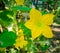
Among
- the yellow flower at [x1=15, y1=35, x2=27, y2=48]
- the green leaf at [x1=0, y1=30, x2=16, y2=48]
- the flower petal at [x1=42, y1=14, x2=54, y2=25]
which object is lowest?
the yellow flower at [x1=15, y1=35, x2=27, y2=48]

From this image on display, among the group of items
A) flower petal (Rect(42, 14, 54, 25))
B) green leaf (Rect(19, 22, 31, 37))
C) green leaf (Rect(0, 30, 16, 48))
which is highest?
flower petal (Rect(42, 14, 54, 25))

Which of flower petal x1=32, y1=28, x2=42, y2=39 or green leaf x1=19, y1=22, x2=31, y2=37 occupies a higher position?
flower petal x1=32, y1=28, x2=42, y2=39

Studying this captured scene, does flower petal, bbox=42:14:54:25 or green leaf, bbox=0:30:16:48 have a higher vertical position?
flower petal, bbox=42:14:54:25

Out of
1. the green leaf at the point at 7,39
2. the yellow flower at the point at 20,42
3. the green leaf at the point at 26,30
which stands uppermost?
the green leaf at the point at 7,39

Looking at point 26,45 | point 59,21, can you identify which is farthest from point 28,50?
point 59,21

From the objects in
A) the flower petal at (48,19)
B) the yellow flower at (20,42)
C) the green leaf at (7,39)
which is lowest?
the yellow flower at (20,42)

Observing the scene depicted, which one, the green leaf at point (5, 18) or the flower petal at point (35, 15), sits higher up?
the flower petal at point (35, 15)

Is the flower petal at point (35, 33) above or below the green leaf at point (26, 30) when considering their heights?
above

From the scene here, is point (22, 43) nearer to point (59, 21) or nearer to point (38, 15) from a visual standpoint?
point (38, 15)
